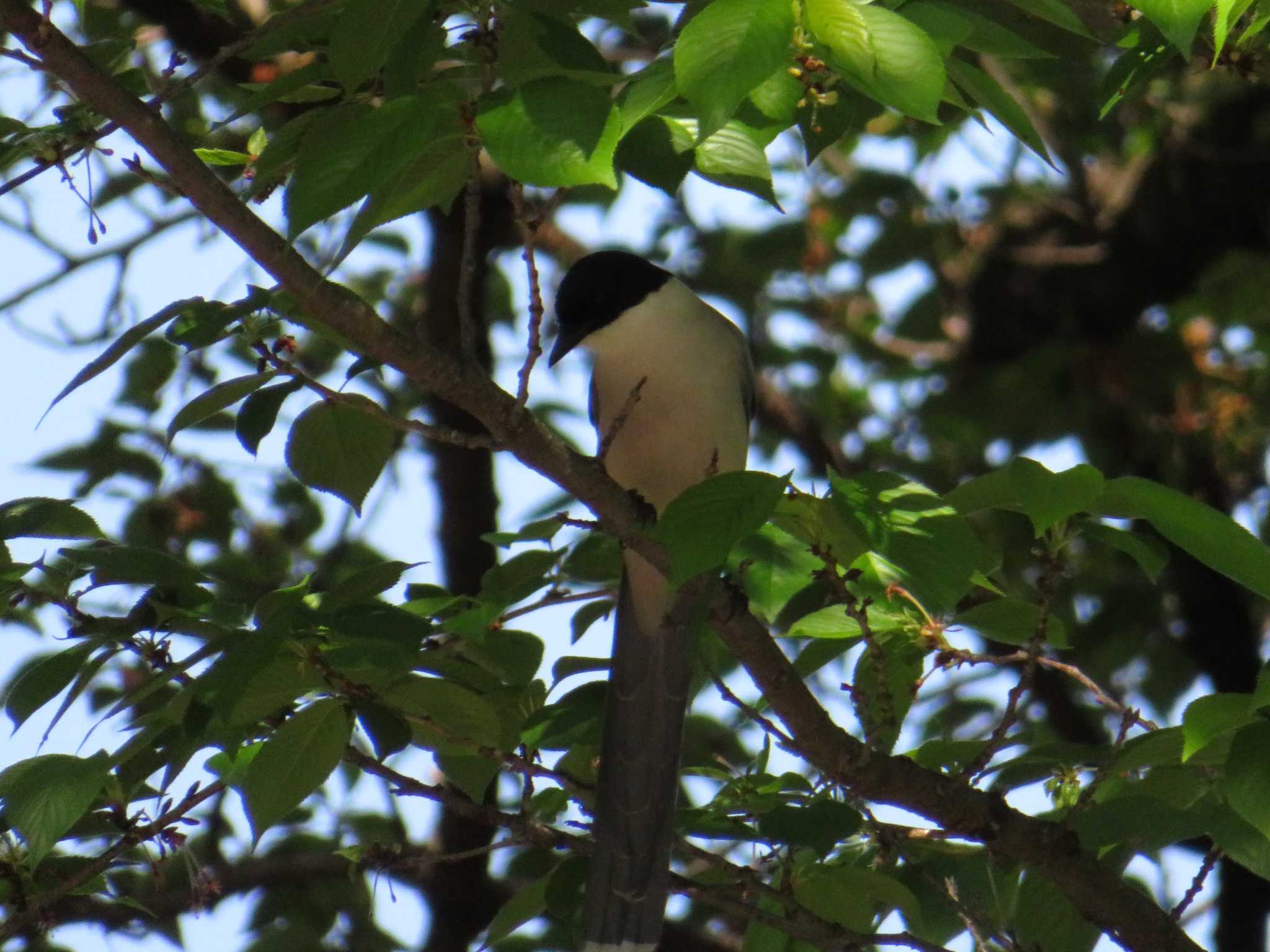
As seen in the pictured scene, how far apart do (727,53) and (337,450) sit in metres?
1.25

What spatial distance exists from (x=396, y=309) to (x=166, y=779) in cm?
449

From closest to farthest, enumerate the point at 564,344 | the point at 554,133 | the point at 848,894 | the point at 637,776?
1. the point at 554,133
2. the point at 848,894
3. the point at 637,776
4. the point at 564,344

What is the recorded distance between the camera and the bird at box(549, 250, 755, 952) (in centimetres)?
340

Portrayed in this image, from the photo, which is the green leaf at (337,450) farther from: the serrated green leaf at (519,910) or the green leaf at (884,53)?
the green leaf at (884,53)

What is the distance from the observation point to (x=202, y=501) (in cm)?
571

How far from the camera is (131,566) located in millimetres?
2588

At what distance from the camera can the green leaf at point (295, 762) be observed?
8.70ft

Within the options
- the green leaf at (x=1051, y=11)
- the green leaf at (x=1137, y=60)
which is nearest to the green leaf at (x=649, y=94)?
the green leaf at (x=1051, y=11)

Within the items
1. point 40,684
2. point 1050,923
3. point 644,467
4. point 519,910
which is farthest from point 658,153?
point 644,467

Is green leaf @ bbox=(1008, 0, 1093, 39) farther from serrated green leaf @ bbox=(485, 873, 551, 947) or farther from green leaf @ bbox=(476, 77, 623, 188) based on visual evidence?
serrated green leaf @ bbox=(485, 873, 551, 947)

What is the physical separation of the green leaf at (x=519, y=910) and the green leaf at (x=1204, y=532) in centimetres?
145

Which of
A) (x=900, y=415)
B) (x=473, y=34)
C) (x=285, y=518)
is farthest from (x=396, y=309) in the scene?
(x=473, y=34)

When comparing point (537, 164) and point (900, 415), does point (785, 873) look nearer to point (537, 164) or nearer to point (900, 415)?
point (537, 164)

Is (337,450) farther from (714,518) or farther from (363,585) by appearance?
(714,518)
